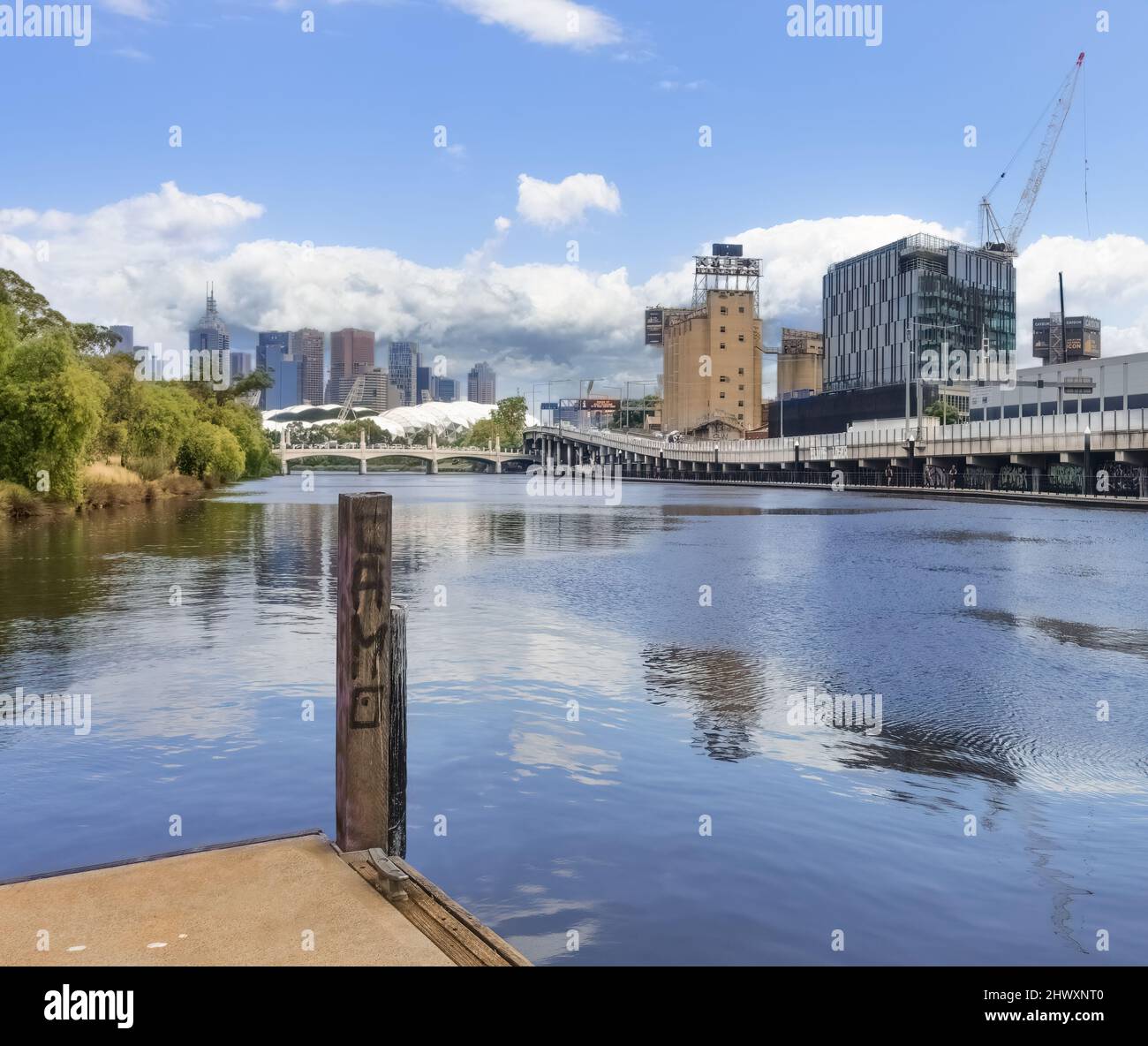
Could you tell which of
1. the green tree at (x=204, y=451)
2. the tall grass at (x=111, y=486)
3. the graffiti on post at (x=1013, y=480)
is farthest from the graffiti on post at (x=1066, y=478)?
the green tree at (x=204, y=451)

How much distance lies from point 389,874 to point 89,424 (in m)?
50.5

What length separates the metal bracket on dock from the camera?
23.1 feet

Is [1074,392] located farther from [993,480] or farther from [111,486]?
[111,486]

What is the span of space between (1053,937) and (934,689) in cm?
823

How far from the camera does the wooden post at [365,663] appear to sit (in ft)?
26.9

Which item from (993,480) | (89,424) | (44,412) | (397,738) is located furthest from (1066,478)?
(397,738)

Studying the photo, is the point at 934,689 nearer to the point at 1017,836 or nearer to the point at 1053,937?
the point at 1017,836

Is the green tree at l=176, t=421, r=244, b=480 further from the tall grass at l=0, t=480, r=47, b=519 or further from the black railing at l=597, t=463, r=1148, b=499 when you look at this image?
the black railing at l=597, t=463, r=1148, b=499

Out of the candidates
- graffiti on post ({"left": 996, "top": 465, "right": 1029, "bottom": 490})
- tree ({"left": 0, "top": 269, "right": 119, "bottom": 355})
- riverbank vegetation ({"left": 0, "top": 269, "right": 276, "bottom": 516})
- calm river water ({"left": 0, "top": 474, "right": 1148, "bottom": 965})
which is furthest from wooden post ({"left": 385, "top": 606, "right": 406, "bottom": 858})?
graffiti on post ({"left": 996, "top": 465, "right": 1029, "bottom": 490})

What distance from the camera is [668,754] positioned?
1189cm

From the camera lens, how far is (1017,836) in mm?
9312

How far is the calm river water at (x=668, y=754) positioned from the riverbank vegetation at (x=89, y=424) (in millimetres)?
25187
